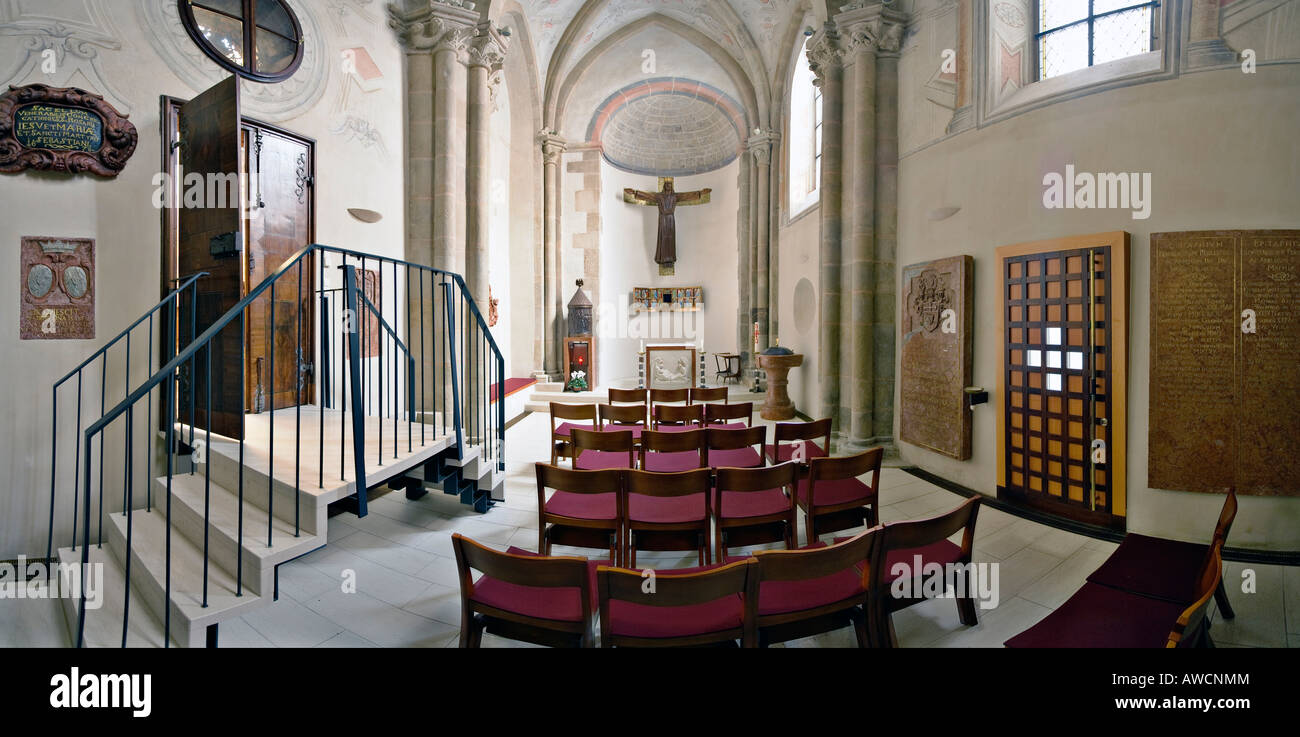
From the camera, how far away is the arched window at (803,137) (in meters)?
8.84

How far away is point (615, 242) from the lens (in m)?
13.0

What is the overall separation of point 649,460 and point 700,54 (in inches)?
409

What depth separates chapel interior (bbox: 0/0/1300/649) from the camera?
2.35 m

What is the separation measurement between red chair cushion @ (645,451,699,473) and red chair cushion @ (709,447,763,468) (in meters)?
0.13

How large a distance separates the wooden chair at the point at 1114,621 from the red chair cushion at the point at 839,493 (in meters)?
1.13

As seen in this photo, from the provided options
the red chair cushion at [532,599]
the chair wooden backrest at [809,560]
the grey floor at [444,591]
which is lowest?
the grey floor at [444,591]

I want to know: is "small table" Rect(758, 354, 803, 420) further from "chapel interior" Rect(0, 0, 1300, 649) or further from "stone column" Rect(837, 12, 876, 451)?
"stone column" Rect(837, 12, 876, 451)

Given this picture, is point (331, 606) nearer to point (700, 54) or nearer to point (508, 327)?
point (508, 327)

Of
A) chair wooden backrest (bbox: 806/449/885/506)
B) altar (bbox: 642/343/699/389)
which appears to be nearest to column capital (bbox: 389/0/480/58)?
chair wooden backrest (bbox: 806/449/885/506)

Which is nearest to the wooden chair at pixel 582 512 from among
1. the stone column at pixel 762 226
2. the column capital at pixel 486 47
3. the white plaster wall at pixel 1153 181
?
the white plaster wall at pixel 1153 181

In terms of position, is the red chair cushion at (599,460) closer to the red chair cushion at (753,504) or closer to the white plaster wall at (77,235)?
the red chair cushion at (753,504)

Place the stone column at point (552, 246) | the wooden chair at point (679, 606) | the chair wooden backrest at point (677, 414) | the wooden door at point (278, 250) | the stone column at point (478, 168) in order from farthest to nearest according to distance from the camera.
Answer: the stone column at point (552, 246) → the stone column at point (478, 168) → the chair wooden backrest at point (677, 414) → the wooden door at point (278, 250) → the wooden chair at point (679, 606)

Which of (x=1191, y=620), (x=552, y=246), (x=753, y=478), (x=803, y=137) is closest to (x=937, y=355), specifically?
(x=753, y=478)
